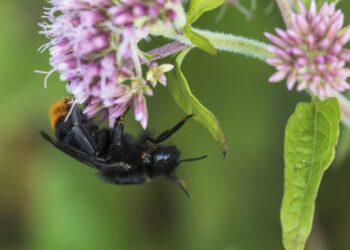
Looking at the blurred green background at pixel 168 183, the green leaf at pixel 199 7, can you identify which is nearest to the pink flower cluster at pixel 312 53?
the green leaf at pixel 199 7

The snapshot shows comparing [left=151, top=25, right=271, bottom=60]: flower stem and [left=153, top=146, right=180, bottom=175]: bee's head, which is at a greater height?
[left=151, top=25, right=271, bottom=60]: flower stem

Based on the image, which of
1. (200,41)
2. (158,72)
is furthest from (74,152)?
(200,41)

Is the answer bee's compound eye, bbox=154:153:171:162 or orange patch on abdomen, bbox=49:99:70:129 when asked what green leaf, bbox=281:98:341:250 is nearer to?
bee's compound eye, bbox=154:153:171:162

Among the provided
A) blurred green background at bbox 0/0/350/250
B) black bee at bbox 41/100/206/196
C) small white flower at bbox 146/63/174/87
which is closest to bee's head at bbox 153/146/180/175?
black bee at bbox 41/100/206/196

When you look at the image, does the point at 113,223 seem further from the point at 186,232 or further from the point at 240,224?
the point at 240,224

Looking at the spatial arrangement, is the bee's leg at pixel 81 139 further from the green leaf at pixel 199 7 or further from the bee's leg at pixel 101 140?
the green leaf at pixel 199 7
